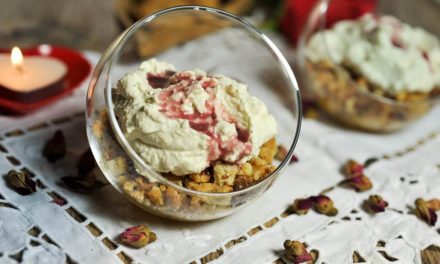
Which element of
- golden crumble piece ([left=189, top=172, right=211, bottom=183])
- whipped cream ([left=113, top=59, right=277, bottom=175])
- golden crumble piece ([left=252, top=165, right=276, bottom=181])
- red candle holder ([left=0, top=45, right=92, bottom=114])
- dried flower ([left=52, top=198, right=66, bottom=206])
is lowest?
dried flower ([left=52, top=198, right=66, bottom=206])

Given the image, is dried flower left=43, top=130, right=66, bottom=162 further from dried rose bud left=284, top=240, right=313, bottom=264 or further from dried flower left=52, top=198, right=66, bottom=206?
dried rose bud left=284, top=240, right=313, bottom=264

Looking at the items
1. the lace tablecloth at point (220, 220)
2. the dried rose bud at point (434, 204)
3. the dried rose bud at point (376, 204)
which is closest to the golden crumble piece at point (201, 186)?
the lace tablecloth at point (220, 220)

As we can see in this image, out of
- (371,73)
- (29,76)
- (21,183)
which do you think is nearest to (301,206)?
(371,73)

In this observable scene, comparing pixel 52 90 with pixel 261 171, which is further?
pixel 52 90

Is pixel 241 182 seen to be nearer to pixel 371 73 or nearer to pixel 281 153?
pixel 281 153

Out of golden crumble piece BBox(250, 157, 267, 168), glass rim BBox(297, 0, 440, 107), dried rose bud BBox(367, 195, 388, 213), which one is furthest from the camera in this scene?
glass rim BBox(297, 0, 440, 107)

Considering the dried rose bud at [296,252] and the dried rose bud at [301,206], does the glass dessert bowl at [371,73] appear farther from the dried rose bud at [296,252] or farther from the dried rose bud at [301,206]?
the dried rose bud at [296,252]

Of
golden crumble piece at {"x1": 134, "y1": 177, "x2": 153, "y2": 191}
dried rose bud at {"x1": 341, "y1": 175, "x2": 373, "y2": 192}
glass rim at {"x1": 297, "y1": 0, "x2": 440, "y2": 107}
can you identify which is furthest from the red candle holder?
dried rose bud at {"x1": 341, "y1": 175, "x2": 373, "y2": 192}
